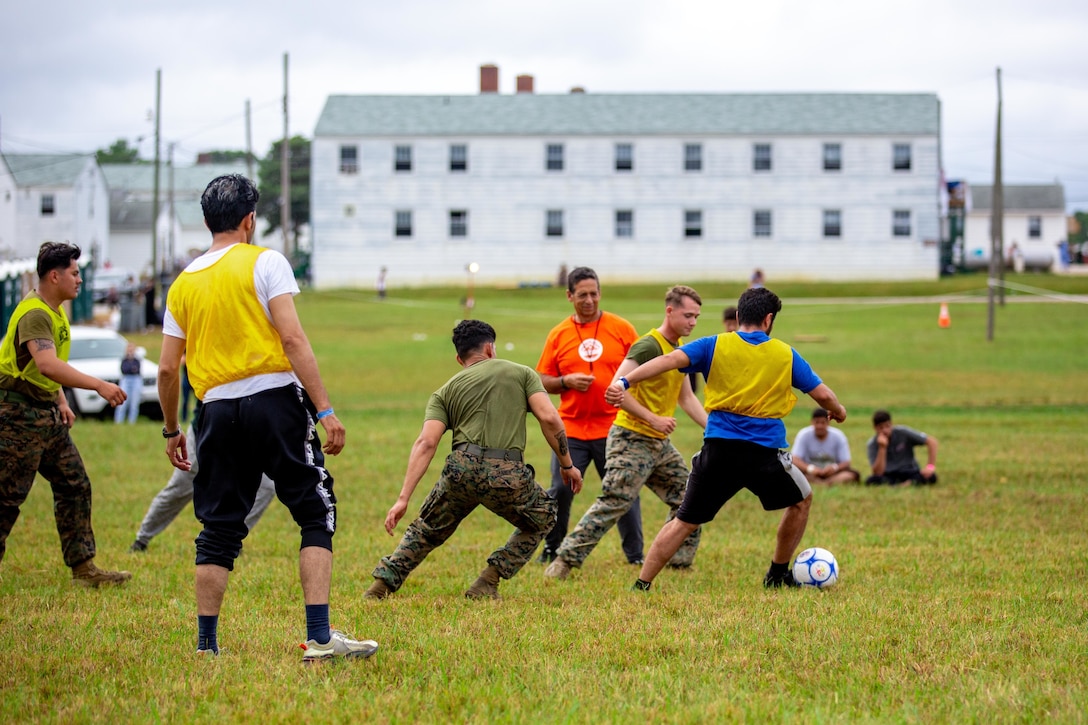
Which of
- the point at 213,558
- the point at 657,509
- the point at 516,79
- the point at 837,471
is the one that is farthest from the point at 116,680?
the point at 516,79

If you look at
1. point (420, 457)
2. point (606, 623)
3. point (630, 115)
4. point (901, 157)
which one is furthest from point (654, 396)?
point (901, 157)

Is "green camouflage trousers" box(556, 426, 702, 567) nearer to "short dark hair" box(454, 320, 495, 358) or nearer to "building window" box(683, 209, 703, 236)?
"short dark hair" box(454, 320, 495, 358)

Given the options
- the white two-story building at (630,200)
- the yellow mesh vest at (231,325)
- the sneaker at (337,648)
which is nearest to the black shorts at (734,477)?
the sneaker at (337,648)

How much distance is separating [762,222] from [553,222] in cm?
1055

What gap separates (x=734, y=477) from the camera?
7.49 meters

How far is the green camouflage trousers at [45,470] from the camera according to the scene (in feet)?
24.6

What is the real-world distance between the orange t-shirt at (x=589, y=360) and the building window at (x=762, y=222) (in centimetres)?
5292

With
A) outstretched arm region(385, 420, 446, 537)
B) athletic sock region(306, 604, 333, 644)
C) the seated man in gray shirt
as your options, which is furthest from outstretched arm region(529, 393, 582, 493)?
the seated man in gray shirt

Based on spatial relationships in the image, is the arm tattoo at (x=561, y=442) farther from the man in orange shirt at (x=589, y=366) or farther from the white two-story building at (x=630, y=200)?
the white two-story building at (x=630, y=200)

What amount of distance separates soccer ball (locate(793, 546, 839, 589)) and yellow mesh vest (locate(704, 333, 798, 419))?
4.20 ft

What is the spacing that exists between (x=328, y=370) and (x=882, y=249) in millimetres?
37763

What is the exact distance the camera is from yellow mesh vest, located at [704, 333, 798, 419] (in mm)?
7406

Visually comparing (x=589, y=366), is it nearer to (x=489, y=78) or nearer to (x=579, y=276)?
(x=579, y=276)

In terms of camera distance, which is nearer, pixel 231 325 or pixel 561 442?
pixel 231 325
